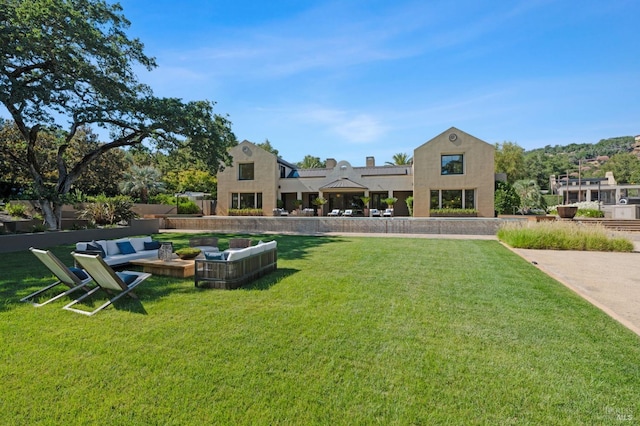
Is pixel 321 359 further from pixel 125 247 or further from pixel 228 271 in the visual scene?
pixel 125 247

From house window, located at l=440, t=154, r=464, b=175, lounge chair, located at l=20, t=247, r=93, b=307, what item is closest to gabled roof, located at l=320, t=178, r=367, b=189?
house window, located at l=440, t=154, r=464, b=175

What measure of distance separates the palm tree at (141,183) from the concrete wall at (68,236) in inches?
483

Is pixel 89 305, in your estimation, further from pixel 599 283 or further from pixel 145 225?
pixel 145 225

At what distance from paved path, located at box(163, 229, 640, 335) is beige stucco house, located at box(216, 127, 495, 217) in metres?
14.2

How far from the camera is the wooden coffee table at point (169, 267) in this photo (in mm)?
7146

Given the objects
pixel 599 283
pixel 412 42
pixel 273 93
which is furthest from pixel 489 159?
pixel 599 283

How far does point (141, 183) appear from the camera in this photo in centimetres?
2942

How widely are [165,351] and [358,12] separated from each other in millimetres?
11874

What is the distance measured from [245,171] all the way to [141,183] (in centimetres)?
936

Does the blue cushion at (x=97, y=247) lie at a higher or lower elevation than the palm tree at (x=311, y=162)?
lower

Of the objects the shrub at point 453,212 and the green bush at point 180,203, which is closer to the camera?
the shrub at point 453,212

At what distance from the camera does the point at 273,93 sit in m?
16.9

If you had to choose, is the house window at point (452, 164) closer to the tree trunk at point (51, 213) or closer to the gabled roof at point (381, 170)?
the gabled roof at point (381, 170)

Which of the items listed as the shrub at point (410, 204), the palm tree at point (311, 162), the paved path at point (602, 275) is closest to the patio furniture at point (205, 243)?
the paved path at point (602, 275)
